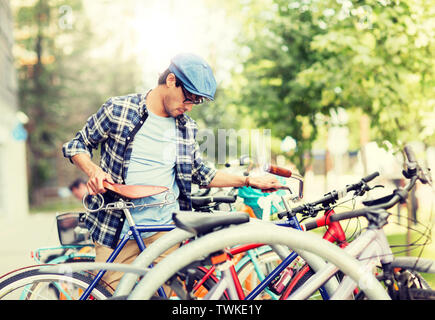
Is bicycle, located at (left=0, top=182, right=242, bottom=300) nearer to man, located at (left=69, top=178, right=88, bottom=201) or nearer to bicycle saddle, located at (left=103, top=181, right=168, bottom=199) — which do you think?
bicycle saddle, located at (left=103, top=181, right=168, bottom=199)

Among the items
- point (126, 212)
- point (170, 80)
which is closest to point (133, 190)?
point (126, 212)

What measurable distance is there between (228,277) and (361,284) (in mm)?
430

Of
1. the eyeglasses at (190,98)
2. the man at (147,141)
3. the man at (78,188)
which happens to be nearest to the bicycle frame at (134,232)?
the man at (147,141)

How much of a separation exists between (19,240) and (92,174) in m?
10.1

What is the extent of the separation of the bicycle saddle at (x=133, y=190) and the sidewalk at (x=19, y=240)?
1114 millimetres

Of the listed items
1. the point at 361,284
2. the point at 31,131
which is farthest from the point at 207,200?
the point at 31,131

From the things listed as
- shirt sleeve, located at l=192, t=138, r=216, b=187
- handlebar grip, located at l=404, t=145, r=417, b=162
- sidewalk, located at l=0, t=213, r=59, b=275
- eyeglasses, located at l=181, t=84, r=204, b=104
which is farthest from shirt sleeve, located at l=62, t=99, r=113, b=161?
handlebar grip, located at l=404, t=145, r=417, b=162

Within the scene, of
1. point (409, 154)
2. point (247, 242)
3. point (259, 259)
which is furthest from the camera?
point (259, 259)

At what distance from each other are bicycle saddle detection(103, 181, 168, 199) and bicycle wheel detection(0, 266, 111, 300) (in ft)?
1.38

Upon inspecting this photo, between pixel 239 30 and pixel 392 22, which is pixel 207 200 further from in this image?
pixel 239 30

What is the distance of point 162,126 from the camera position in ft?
8.38

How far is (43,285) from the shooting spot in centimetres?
199

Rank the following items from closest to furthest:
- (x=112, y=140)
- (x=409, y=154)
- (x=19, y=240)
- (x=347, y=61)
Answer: (x=409, y=154), (x=112, y=140), (x=347, y=61), (x=19, y=240)

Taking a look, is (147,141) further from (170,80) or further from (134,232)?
(134,232)
